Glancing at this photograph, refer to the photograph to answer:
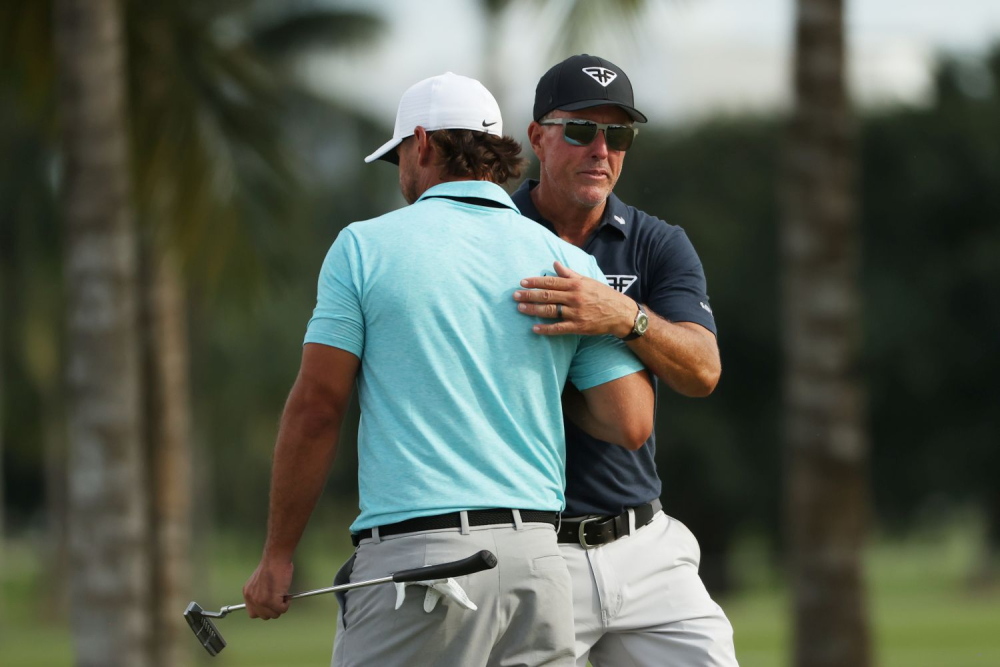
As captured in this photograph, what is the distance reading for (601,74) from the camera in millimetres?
3898

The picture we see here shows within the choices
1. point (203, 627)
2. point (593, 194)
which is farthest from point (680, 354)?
point (203, 627)

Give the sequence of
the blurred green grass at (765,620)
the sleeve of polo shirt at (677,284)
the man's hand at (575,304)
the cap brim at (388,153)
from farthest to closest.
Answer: the blurred green grass at (765,620), the sleeve of polo shirt at (677,284), the cap brim at (388,153), the man's hand at (575,304)

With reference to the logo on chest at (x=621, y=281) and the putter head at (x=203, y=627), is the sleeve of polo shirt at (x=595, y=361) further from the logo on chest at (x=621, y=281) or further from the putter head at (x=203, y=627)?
the putter head at (x=203, y=627)

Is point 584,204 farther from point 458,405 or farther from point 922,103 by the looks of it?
point 922,103

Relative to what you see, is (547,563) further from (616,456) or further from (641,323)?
(616,456)

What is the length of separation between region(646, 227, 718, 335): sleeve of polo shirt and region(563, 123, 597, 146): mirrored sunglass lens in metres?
0.34

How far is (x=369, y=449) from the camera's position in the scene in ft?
10.5

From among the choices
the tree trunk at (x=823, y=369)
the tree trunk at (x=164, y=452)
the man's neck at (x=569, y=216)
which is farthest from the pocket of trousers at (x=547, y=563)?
the tree trunk at (x=164, y=452)

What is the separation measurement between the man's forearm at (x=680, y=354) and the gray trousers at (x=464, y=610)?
1.59ft

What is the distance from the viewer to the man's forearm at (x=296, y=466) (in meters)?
3.16

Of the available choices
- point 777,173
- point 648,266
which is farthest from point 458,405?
point 777,173

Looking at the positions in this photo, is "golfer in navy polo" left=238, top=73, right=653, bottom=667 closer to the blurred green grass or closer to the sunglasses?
the sunglasses

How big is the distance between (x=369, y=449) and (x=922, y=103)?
87.8ft

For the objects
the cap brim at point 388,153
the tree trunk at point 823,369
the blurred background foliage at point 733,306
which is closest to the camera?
the cap brim at point 388,153
